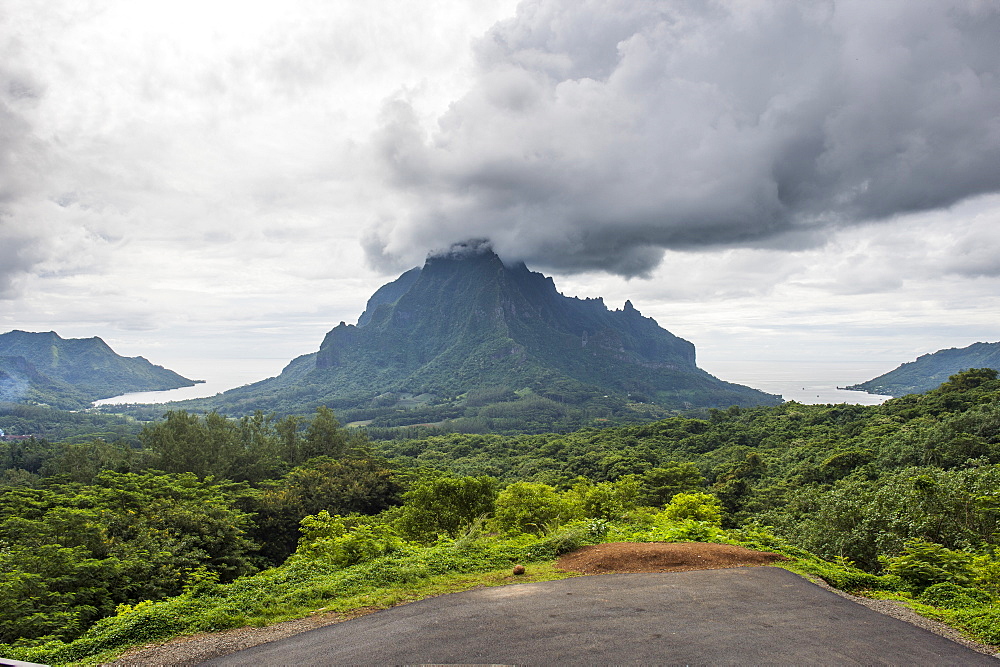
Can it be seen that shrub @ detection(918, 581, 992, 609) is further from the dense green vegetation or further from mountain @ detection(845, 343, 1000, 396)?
mountain @ detection(845, 343, 1000, 396)

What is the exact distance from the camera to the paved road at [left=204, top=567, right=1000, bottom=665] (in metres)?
7.41

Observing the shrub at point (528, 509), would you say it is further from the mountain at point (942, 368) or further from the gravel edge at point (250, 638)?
the mountain at point (942, 368)

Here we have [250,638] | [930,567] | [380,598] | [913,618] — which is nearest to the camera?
[250,638]

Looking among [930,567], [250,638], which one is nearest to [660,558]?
[930,567]

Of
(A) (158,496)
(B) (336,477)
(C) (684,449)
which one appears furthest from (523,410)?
(A) (158,496)

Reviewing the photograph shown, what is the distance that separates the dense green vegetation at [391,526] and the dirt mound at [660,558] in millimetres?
926

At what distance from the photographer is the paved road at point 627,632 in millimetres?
7410

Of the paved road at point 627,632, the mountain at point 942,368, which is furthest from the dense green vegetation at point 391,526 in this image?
the mountain at point 942,368

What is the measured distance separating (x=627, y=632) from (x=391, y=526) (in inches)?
708

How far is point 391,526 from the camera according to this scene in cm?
2394

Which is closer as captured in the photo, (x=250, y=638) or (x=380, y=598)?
(x=250, y=638)

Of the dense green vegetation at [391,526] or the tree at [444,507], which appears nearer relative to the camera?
the dense green vegetation at [391,526]

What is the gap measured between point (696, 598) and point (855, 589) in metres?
4.07

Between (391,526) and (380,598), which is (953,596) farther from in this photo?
(391,526)
